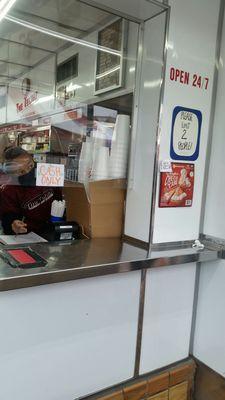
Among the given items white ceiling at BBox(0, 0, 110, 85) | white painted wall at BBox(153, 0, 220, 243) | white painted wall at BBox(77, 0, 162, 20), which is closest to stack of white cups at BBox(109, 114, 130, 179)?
white painted wall at BBox(153, 0, 220, 243)

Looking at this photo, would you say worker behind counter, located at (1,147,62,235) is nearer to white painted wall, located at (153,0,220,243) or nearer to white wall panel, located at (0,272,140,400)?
white wall panel, located at (0,272,140,400)

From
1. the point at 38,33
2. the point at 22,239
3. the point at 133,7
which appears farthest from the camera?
the point at 38,33

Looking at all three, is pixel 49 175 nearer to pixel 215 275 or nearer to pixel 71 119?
pixel 71 119

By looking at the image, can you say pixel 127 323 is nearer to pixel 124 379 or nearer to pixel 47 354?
pixel 124 379

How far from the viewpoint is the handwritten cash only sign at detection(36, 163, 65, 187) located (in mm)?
1687

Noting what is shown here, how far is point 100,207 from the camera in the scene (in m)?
1.77

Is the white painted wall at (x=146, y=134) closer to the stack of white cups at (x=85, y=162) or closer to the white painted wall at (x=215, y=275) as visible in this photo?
the stack of white cups at (x=85, y=162)

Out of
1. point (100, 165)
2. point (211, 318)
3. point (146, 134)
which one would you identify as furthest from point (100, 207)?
point (211, 318)

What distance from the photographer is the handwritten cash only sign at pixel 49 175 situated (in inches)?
66.4

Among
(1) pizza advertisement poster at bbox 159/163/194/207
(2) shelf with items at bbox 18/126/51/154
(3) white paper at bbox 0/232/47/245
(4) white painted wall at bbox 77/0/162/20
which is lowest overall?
(3) white paper at bbox 0/232/47/245

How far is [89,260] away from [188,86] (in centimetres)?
99

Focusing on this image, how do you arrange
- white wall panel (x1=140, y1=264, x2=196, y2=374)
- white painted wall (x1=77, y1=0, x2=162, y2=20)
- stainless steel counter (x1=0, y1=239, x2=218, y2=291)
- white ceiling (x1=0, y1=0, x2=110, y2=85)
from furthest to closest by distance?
1. white ceiling (x1=0, y1=0, x2=110, y2=85)
2. white wall panel (x1=140, y1=264, x2=196, y2=374)
3. white painted wall (x1=77, y1=0, x2=162, y2=20)
4. stainless steel counter (x1=0, y1=239, x2=218, y2=291)

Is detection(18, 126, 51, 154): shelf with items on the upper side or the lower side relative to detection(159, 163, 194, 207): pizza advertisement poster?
upper

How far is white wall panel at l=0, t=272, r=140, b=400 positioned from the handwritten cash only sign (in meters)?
0.55
